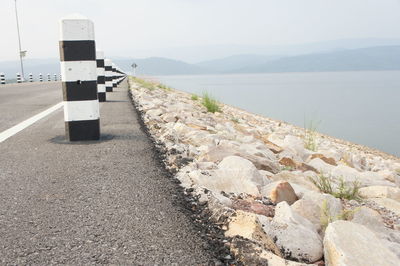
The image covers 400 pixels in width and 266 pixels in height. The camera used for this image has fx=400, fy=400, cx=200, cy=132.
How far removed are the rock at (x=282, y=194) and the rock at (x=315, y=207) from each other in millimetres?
89

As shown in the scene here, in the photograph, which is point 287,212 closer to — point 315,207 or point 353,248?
point 315,207

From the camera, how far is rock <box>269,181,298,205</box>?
262 centimetres

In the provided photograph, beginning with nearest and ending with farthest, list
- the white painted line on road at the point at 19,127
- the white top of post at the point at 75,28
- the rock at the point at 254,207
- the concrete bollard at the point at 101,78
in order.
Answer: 1. the rock at the point at 254,207
2. the white top of post at the point at 75,28
3. the white painted line on road at the point at 19,127
4. the concrete bollard at the point at 101,78

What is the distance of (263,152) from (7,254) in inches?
130

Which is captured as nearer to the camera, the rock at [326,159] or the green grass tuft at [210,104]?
the rock at [326,159]

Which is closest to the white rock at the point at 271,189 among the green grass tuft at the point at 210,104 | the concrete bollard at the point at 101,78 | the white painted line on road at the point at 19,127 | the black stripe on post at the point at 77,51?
the black stripe on post at the point at 77,51

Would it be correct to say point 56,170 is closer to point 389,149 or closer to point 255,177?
point 255,177

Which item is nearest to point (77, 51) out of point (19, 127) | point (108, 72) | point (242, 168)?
point (19, 127)

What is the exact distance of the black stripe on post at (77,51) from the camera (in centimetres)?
399

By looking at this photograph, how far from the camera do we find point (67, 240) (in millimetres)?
1761

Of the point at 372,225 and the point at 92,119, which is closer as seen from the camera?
the point at 372,225

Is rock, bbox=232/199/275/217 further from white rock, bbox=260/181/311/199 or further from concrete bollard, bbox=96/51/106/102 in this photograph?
concrete bollard, bbox=96/51/106/102

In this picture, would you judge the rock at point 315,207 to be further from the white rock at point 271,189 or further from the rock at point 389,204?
the rock at point 389,204

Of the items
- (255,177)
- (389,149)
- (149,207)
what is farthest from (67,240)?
(389,149)
